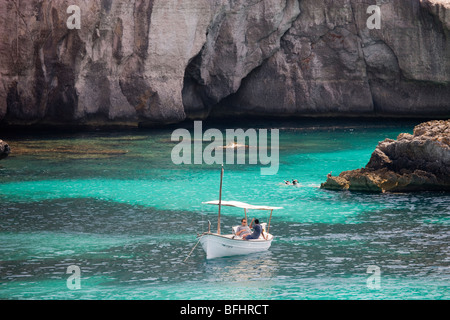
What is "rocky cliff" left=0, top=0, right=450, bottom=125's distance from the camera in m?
59.9

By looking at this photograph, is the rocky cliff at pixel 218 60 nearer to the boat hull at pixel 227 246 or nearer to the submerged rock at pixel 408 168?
the submerged rock at pixel 408 168

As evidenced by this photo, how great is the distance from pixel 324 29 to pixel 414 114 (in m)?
11.5

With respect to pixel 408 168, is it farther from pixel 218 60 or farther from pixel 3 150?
pixel 218 60

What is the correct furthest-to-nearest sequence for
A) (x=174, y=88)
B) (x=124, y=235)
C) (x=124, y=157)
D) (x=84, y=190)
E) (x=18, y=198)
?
(x=174, y=88), (x=124, y=157), (x=84, y=190), (x=18, y=198), (x=124, y=235)

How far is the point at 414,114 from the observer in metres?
73.6

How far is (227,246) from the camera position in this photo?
26.5m

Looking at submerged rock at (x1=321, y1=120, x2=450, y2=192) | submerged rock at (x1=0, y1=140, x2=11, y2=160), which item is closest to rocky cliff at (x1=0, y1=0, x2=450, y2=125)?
submerged rock at (x1=0, y1=140, x2=11, y2=160)

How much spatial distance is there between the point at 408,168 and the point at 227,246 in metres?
15.8

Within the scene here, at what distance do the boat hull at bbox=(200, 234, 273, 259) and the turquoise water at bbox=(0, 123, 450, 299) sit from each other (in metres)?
0.32

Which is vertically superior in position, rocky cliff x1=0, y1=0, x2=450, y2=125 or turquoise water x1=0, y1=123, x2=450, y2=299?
rocky cliff x1=0, y1=0, x2=450, y2=125

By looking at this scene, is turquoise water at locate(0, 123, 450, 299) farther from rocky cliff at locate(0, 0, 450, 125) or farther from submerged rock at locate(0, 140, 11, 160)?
rocky cliff at locate(0, 0, 450, 125)

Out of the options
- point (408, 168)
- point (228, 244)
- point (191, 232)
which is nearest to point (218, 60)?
point (408, 168)
